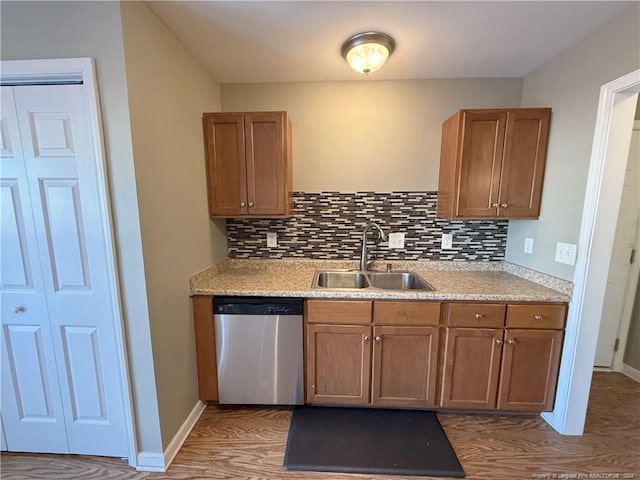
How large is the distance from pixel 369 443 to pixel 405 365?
51cm

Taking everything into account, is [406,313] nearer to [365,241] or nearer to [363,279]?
[363,279]

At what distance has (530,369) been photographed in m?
1.71

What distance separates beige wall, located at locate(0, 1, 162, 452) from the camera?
1145mm

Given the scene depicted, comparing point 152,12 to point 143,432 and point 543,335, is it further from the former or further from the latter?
point 543,335

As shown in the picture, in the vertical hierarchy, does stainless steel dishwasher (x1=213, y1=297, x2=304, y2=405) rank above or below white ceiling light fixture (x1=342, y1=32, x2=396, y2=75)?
below

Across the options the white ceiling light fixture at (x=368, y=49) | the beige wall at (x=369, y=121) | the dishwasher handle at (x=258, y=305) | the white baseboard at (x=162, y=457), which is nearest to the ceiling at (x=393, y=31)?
the white ceiling light fixture at (x=368, y=49)

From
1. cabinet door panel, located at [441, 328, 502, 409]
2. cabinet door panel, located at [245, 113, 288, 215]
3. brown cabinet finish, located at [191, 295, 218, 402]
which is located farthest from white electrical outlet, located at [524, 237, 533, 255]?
brown cabinet finish, located at [191, 295, 218, 402]

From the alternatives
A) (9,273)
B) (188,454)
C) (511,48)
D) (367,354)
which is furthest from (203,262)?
(511,48)

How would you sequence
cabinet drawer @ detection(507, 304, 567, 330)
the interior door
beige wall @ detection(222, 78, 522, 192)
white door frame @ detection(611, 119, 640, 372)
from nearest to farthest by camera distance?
the interior door → cabinet drawer @ detection(507, 304, 567, 330) → beige wall @ detection(222, 78, 522, 192) → white door frame @ detection(611, 119, 640, 372)

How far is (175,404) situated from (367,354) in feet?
4.00

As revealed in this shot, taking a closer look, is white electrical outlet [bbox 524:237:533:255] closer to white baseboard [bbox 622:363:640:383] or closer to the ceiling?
the ceiling

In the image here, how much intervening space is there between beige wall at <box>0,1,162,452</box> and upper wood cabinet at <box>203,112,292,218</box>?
0.75 metres

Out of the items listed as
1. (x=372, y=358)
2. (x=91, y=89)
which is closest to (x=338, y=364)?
(x=372, y=358)

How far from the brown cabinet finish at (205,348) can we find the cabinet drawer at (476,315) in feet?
5.23
